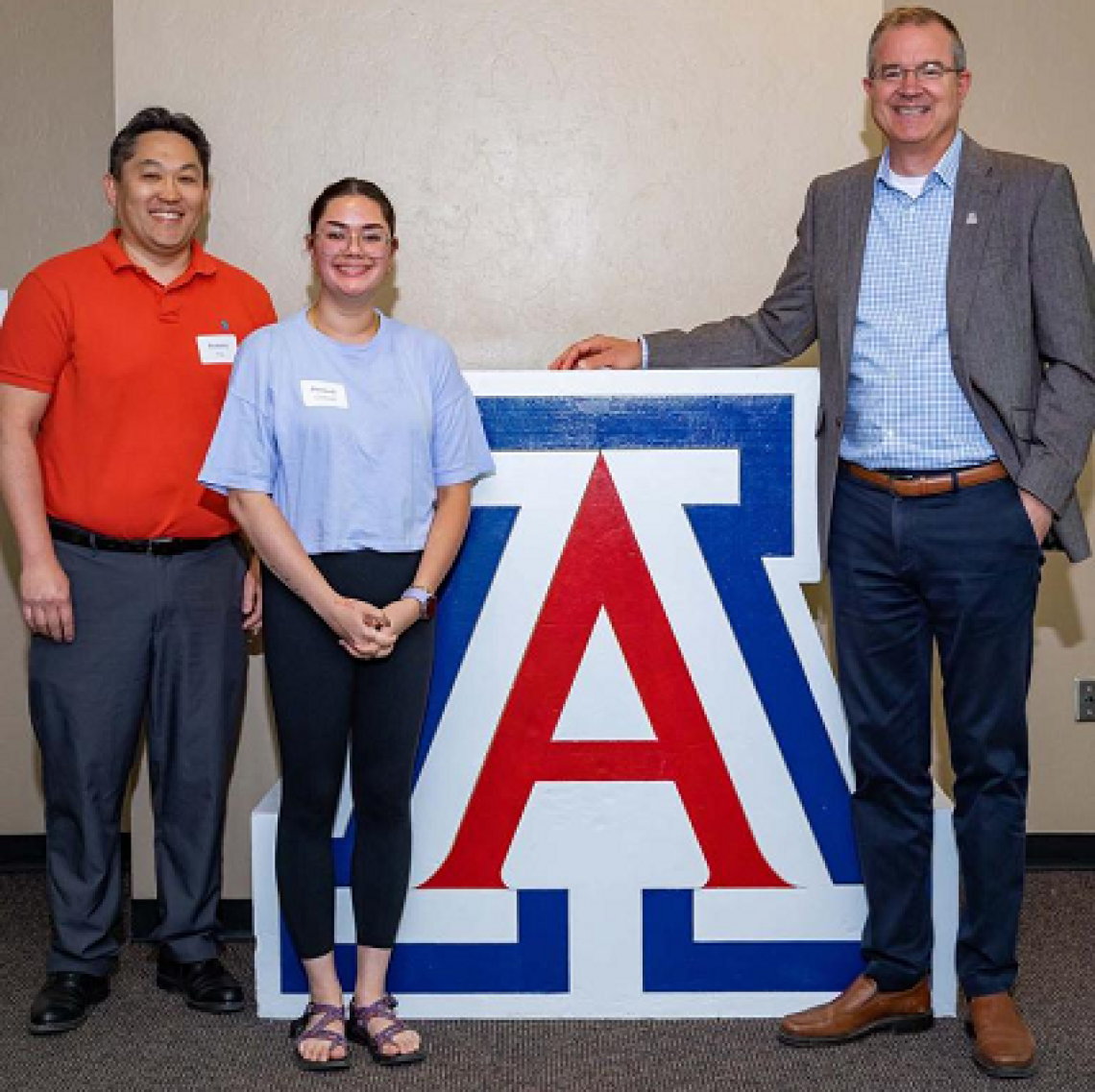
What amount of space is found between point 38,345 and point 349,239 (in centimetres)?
68

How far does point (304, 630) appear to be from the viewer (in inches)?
111

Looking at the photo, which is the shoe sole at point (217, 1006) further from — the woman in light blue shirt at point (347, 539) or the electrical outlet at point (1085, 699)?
the electrical outlet at point (1085, 699)

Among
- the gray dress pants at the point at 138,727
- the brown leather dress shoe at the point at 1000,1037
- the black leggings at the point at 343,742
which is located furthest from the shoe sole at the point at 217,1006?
the brown leather dress shoe at the point at 1000,1037

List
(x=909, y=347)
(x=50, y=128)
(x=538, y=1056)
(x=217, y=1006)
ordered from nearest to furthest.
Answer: (x=909, y=347), (x=538, y=1056), (x=217, y=1006), (x=50, y=128)

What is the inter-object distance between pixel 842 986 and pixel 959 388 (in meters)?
1.22

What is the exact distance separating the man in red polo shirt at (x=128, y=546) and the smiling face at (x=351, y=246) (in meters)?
0.43

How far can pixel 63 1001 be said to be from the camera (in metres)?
3.12

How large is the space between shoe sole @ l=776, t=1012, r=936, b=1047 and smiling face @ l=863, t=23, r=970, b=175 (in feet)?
5.41

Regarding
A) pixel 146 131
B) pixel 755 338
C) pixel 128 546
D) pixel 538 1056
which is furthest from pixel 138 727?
pixel 755 338

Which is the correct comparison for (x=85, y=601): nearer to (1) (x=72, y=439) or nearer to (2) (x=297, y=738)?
(1) (x=72, y=439)

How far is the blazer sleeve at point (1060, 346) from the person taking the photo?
2.77 m

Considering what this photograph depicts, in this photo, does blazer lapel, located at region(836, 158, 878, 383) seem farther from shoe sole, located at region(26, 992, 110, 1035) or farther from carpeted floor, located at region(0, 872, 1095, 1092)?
shoe sole, located at region(26, 992, 110, 1035)

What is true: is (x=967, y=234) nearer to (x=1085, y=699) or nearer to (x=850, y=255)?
(x=850, y=255)

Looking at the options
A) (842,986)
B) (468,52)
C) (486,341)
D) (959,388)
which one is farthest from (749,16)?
(842,986)
